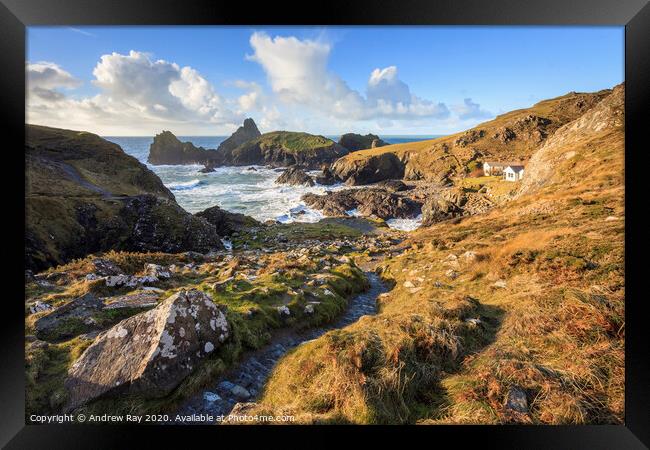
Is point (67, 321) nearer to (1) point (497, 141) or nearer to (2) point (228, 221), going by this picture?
(2) point (228, 221)

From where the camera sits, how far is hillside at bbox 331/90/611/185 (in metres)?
6.36

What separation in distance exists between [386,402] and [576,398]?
6.98 ft

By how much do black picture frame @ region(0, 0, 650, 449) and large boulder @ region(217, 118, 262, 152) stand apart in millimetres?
2753

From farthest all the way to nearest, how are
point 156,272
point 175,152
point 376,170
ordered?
point 376,170 < point 175,152 < point 156,272

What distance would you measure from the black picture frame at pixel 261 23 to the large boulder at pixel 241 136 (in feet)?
9.03

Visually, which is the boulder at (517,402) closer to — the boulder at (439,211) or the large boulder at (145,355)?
the large boulder at (145,355)

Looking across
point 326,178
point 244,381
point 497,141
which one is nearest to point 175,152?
point 326,178

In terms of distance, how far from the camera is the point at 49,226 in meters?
7.98

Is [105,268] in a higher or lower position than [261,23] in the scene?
lower

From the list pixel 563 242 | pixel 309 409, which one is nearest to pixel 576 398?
pixel 309 409

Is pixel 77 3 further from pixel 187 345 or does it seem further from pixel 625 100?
pixel 625 100

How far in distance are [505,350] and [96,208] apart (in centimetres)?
1348

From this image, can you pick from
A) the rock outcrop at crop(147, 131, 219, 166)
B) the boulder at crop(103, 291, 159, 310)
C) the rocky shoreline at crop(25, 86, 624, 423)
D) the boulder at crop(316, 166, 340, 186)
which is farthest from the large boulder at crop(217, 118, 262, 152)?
the boulder at crop(316, 166, 340, 186)

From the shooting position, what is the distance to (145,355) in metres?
3.27
